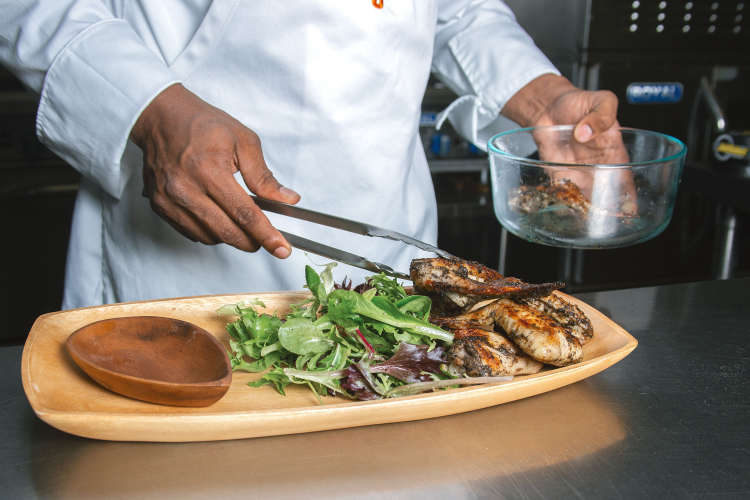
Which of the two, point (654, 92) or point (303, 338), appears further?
point (654, 92)

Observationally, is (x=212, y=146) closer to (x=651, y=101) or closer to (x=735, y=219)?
(x=735, y=219)

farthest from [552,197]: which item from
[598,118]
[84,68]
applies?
[84,68]

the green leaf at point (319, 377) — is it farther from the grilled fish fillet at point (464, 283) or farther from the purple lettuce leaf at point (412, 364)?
the grilled fish fillet at point (464, 283)

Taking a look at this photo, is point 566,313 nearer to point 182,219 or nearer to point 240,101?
point 182,219

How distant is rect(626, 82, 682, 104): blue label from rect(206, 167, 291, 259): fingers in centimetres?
240

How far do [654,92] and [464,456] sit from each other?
2.65 meters

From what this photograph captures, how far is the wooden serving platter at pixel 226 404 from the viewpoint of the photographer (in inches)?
30.4

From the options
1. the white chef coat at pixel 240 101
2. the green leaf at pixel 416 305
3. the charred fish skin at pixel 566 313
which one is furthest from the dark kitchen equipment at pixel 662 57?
the green leaf at pixel 416 305

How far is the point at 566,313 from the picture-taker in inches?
41.6

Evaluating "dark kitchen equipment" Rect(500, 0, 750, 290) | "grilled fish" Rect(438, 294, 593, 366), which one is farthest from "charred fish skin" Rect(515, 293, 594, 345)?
"dark kitchen equipment" Rect(500, 0, 750, 290)

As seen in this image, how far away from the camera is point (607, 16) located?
289cm

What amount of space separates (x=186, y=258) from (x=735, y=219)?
2056mm

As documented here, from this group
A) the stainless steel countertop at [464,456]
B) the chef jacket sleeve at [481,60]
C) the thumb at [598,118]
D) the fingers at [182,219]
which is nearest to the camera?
the stainless steel countertop at [464,456]

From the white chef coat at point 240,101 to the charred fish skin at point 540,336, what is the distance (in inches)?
22.6
